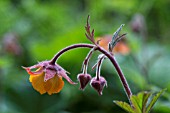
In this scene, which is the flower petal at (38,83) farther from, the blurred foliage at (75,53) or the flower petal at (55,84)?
the blurred foliage at (75,53)

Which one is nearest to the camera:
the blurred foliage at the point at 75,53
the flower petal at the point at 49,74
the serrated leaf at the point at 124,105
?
the serrated leaf at the point at 124,105

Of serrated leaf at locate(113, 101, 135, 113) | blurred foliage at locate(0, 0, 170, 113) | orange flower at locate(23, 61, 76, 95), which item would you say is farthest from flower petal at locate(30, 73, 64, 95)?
blurred foliage at locate(0, 0, 170, 113)

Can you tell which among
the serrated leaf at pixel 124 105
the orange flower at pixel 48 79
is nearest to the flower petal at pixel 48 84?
the orange flower at pixel 48 79

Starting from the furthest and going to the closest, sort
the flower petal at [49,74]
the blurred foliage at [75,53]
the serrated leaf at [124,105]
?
1. the blurred foliage at [75,53]
2. the flower petal at [49,74]
3. the serrated leaf at [124,105]

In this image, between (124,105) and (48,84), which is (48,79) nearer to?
(48,84)

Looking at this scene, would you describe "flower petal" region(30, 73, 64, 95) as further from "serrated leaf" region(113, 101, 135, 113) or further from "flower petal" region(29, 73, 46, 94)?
"serrated leaf" region(113, 101, 135, 113)

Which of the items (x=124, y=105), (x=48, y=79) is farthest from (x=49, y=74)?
(x=124, y=105)
